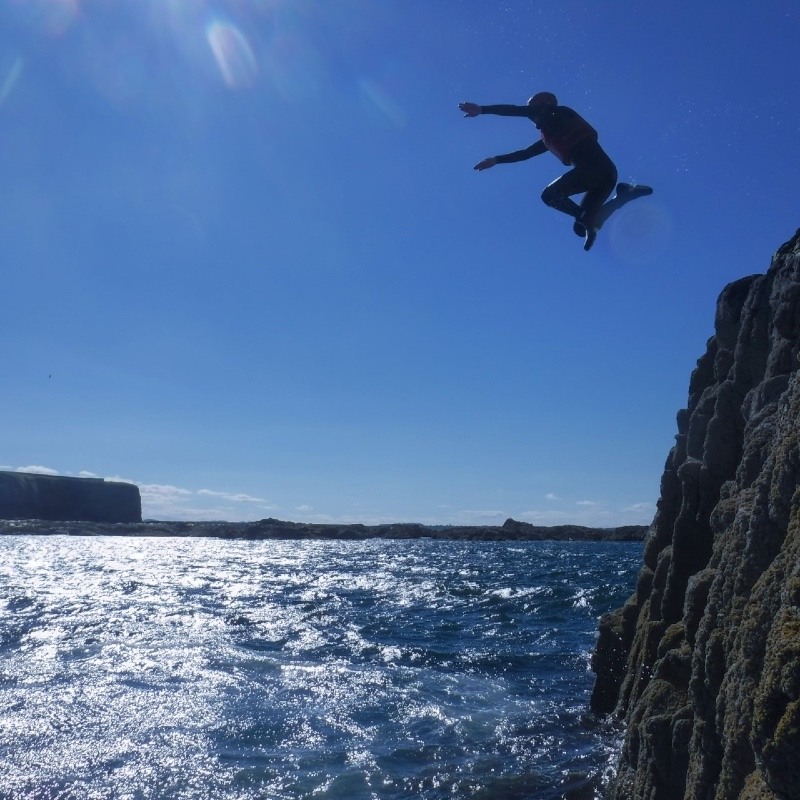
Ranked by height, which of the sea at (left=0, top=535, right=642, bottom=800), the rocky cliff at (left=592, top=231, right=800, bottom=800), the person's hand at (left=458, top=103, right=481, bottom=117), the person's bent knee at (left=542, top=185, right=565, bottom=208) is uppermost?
the person's hand at (left=458, top=103, right=481, bottom=117)

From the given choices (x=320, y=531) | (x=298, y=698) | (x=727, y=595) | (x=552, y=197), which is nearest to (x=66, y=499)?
(x=320, y=531)

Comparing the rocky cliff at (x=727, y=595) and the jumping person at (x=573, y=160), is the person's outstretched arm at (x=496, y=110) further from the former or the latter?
the rocky cliff at (x=727, y=595)

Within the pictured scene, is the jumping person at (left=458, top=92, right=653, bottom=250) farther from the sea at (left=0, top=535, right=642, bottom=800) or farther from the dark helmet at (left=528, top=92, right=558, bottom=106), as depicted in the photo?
the sea at (left=0, top=535, right=642, bottom=800)

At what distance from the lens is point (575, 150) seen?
23.8 ft

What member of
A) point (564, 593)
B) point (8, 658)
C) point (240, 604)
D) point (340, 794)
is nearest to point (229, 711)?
point (340, 794)

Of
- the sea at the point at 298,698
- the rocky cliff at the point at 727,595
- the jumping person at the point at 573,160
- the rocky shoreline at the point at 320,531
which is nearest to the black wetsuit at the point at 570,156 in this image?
the jumping person at the point at 573,160

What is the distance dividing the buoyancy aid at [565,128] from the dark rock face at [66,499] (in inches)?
4375

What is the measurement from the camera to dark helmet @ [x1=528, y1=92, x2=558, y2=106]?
7.03m

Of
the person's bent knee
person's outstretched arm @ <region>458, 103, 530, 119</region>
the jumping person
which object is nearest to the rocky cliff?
the jumping person

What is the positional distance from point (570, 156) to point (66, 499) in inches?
4718

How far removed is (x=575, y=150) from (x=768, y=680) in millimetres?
5061

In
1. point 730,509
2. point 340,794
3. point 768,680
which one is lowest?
point 340,794

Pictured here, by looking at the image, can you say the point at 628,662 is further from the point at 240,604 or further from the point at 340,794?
the point at 240,604

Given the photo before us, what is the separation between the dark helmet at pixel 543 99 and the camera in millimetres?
7026
